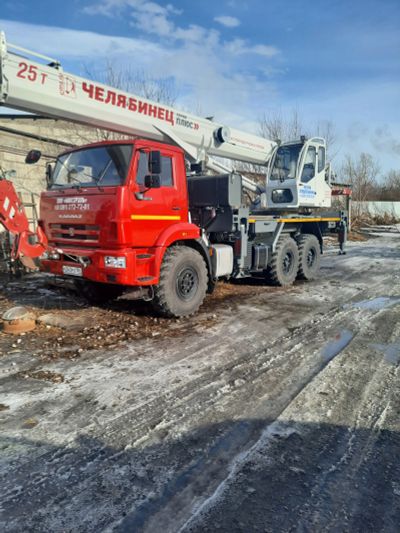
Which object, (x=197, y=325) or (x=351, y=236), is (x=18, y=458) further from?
(x=351, y=236)

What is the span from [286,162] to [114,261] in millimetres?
6442

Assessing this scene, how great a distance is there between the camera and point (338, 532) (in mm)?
2164

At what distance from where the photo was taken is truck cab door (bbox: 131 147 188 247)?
550cm

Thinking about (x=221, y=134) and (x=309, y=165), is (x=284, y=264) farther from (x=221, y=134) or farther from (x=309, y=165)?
(x=221, y=134)

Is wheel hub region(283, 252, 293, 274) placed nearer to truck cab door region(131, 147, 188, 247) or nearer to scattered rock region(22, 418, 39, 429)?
truck cab door region(131, 147, 188, 247)

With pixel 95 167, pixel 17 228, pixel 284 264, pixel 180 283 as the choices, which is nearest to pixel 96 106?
pixel 95 167

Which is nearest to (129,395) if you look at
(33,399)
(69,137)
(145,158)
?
(33,399)

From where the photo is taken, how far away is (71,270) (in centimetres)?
578

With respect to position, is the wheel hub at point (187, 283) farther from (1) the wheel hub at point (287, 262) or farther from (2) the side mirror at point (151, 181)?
(1) the wheel hub at point (287, 262)

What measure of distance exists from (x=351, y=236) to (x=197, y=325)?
1891 centimetres

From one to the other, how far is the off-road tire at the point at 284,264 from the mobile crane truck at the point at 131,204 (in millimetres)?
405

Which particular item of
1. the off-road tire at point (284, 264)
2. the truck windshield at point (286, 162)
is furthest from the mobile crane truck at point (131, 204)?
the truck windshield at point (286, 162)

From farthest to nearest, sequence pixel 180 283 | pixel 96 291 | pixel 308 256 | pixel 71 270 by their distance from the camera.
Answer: pixel 308 256, pixel 96 291, pixel 180 283, pixel 71 270

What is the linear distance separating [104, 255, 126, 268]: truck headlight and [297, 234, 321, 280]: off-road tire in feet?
18.1
